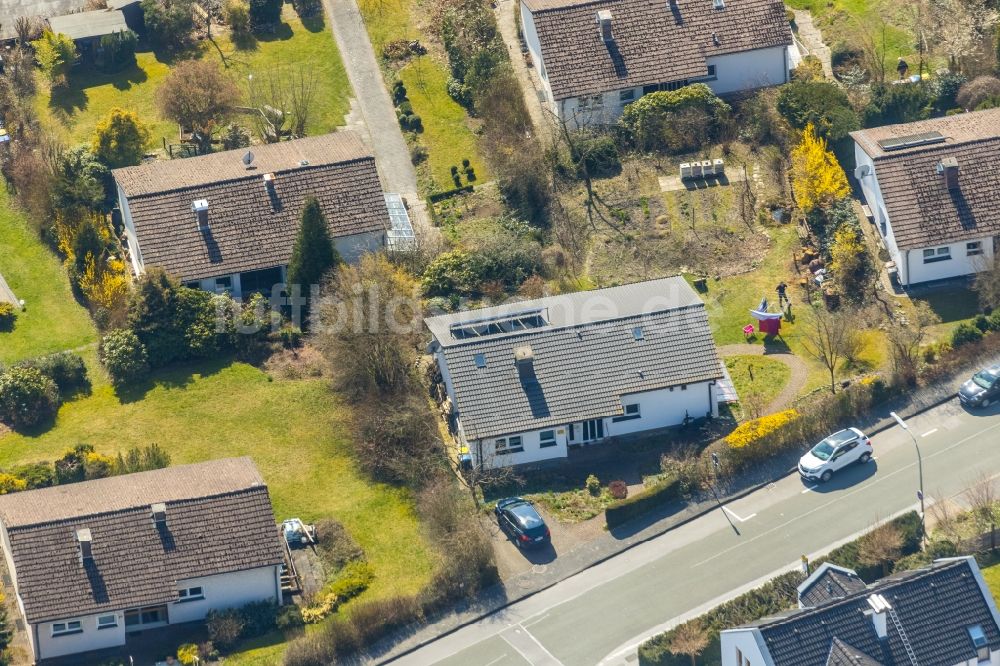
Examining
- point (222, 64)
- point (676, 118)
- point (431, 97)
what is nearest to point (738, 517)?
point (676, 118)

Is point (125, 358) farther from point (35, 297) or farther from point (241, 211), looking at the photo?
point (241, 211)

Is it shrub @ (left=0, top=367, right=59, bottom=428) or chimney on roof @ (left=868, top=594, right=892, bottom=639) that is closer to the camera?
chimney on roof @ (left=868, top=594, right=892, bottom=639)

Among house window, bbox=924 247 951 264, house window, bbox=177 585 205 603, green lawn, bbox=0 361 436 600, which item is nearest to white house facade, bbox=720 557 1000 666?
green lawn, bbox=0 361 436 600

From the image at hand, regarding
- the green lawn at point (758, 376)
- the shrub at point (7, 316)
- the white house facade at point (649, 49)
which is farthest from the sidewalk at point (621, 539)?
the shrub at point (7, 316)

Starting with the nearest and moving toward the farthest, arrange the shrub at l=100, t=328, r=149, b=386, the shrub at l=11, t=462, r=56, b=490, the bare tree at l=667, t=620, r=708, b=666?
the bare tree at l=667, t=620, r=708, b=666 → the shrub at l=11, t=462, r=56, b=490 → the shrub at l=100, t=328, r=149, b=386

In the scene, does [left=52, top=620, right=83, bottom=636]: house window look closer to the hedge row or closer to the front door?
the hedge row
